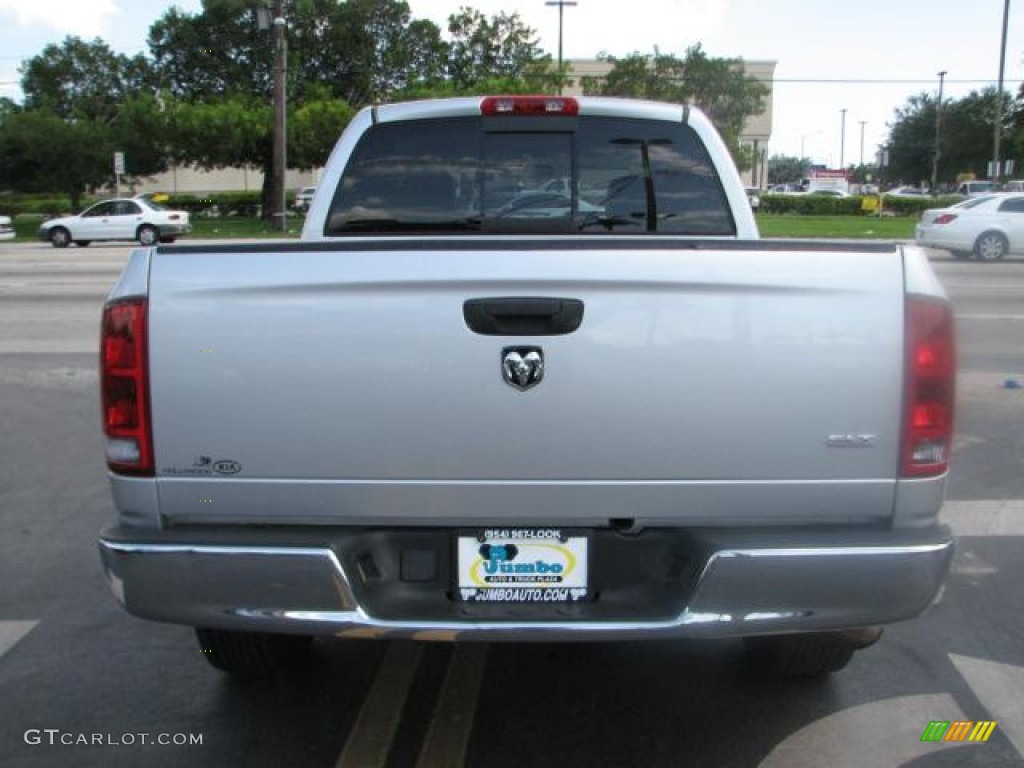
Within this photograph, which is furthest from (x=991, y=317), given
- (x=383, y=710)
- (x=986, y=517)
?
(x=383, y=710)

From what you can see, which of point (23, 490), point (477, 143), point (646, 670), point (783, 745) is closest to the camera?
point (783, 745)

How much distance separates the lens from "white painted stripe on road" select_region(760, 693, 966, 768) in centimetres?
326

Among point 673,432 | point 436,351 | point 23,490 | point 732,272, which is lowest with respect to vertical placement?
point 23,490

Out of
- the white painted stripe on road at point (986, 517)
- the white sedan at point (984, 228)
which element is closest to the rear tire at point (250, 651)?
the white painted stripe on road at point (986, 517)

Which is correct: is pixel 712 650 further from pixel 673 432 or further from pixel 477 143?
pixel 477 143

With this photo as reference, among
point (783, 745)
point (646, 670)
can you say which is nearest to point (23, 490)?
point (646, 670)

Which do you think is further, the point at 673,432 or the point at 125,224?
the point at 125,224

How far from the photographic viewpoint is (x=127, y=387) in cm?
286

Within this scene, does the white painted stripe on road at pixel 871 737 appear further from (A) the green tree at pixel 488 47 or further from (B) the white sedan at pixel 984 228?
(A) the green tree at pixel 488 47

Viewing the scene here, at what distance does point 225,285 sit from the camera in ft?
9.17

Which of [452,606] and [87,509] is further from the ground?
[452,606]

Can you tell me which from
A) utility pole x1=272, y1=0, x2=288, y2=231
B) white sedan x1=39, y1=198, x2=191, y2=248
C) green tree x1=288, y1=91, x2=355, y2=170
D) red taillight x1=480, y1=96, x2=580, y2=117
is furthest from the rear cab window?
green tree x1=288, y1=91, x2=355, y2=170

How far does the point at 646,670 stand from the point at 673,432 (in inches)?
58.2

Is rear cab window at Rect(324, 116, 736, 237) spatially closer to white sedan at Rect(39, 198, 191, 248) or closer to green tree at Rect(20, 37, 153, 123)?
white sedan at Rect(39, 198, 191, 248)
